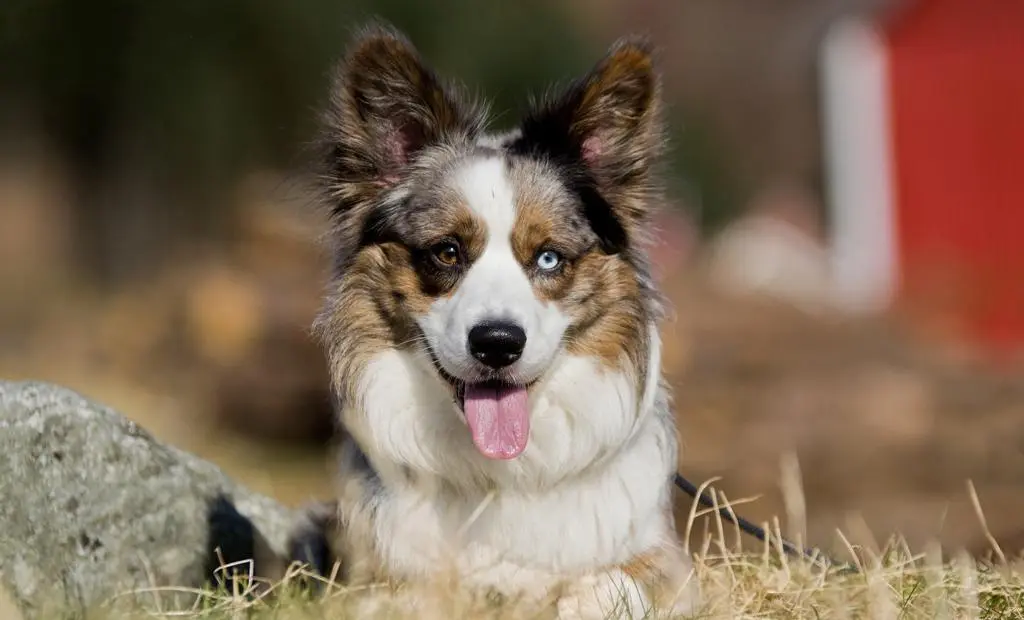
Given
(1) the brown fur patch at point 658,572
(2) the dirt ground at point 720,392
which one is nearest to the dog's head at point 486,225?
(1) the brown fur patch at point 658,572

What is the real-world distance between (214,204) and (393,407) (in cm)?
1901

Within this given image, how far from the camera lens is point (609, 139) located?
5254mm

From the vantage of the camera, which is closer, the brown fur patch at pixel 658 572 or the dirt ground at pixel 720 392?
the brown fur patch at pixel 658 572

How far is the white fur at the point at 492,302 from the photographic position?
15.3 ft

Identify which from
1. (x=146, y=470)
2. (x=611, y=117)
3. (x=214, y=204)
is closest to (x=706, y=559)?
(x=611, y=117)

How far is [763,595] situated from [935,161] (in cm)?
1461

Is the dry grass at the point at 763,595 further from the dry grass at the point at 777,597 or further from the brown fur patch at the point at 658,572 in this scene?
the brown fur patch at the point at 658,572

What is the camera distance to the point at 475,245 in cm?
491

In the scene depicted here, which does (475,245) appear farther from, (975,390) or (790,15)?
(790,15)

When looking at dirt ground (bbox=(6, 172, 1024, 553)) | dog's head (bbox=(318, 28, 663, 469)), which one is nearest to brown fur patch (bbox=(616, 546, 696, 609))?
dog's head (bbox=(318, 28, 663, 469))

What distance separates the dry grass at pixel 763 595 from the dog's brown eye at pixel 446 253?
109 cm

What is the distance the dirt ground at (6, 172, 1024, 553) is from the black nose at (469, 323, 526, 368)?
4.53m

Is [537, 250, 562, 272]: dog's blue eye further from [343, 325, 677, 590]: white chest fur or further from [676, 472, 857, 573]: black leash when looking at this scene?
[676, 472, 857, 573]: black leash

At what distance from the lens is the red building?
56.6 ft
